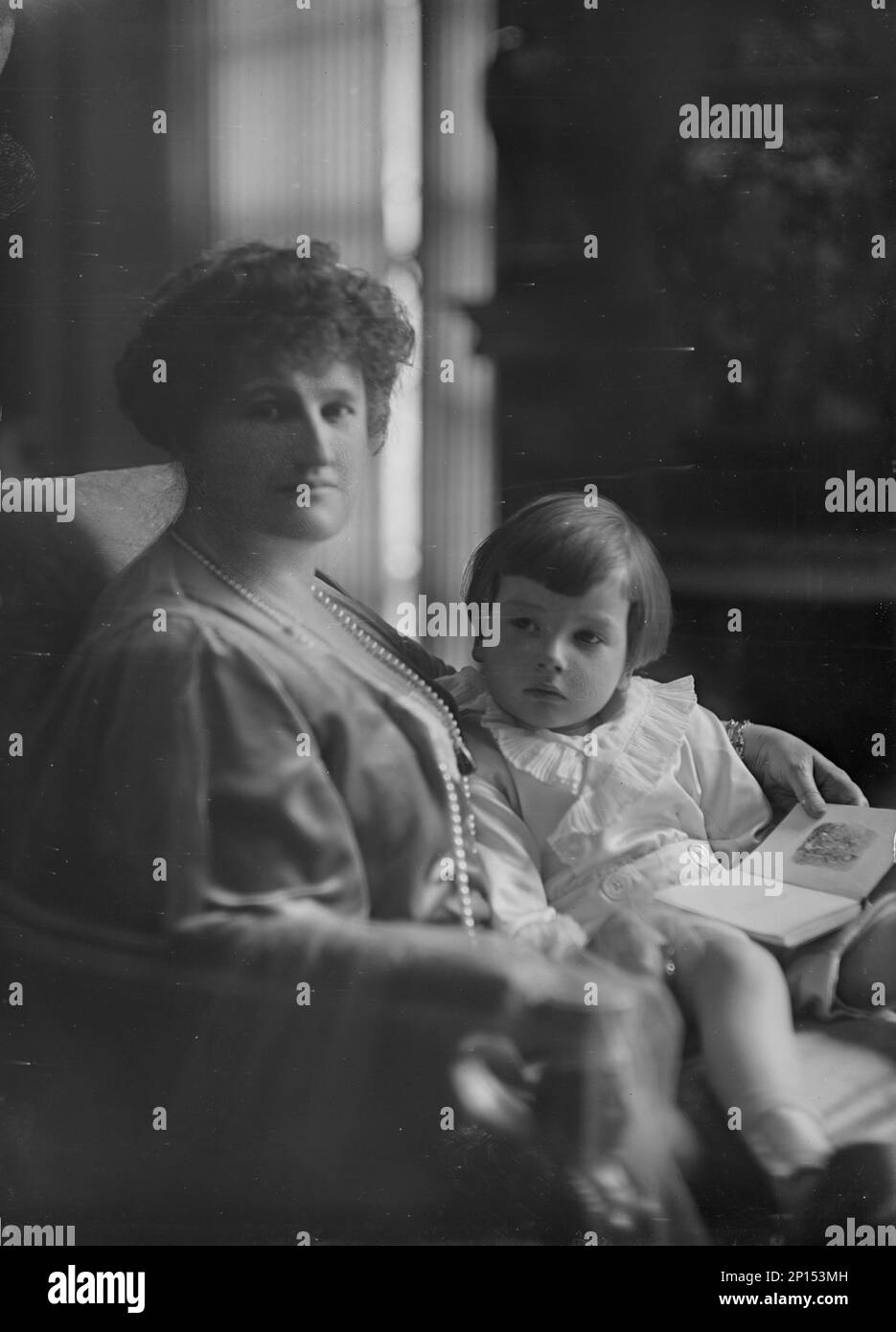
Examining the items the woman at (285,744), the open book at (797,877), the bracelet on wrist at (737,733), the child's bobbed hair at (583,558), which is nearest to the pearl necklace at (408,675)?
the woman at (285,744)

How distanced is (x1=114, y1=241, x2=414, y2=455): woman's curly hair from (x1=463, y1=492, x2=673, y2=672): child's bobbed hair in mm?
231

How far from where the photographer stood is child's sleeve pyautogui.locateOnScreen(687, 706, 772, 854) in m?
1.84

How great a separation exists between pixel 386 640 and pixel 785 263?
781 millimetres

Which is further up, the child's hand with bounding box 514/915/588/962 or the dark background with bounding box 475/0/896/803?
the dark background with bounding box 475/0/896/803

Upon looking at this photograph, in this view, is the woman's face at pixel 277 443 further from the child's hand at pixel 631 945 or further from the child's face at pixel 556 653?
the child's hand at pixel 631 945

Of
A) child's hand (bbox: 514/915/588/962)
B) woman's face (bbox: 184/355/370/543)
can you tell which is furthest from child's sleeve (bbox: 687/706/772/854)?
woman's face (bbox: 184/355/370/543)

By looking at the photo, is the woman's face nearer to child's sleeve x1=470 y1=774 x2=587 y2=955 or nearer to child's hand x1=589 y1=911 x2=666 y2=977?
child's sleeve x1=470 y1=774 x2=587 y2=955

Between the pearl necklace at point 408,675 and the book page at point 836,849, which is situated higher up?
the pearl necklace at point 408,675

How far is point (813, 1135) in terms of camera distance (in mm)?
1819

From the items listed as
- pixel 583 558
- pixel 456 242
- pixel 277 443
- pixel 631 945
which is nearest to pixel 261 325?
pixel 277 443

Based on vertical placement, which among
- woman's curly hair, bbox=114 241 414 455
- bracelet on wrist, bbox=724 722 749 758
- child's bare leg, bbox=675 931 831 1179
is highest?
woman's curly hair, bbox=114 241 414 455

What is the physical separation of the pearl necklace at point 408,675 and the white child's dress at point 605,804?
0.07ft

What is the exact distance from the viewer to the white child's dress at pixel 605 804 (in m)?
1.81

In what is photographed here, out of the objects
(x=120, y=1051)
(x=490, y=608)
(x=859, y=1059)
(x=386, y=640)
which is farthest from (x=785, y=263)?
(x=120, y=1051)
